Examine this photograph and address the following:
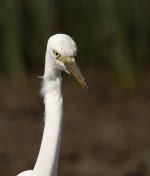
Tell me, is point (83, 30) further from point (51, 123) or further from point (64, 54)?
point (64, 54)

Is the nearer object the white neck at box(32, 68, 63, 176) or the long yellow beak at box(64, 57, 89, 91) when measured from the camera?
the long yellow beak at box(64, 57, 89, 91)

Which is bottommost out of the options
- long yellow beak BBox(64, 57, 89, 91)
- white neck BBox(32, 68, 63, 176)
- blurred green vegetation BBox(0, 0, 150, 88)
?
white neck BBox(32, 68, 63, 176)

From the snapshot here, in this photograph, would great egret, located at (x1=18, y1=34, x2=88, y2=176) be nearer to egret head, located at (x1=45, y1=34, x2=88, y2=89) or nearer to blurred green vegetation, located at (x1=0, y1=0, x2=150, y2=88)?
egret head, located at (x1=45, y1=34, x2=88, y2=89)

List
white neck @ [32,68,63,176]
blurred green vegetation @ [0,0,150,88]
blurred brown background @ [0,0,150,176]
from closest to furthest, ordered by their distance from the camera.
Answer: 1. white neck @ [32,68,63,176]
2. blurred brown background @ [0,0,150,176]
3. blurred green vegetation @ [0,0,150,88]

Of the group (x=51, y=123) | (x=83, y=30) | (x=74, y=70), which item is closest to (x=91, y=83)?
(x=83, y=30)

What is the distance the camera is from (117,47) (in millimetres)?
7168

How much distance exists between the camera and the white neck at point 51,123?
11.9ft

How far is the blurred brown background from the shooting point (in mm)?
6840

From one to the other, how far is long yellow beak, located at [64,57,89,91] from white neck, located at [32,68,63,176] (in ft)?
0.35

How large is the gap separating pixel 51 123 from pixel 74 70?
0.28 metres

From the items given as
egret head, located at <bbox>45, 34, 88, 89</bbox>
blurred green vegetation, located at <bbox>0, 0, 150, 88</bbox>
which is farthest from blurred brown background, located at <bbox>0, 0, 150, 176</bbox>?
egret head, located at <bbox>45, 34, 88, 89</bbox>

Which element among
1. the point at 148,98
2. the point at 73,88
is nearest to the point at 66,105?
the point at 73,88

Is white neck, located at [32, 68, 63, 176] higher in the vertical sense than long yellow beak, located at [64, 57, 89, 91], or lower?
lower

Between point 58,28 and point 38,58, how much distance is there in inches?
13.1
